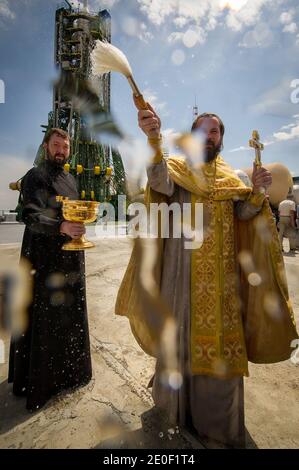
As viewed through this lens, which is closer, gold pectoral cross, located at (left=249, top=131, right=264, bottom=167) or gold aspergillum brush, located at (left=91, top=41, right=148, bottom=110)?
gold aspergillum brush, located at (left=91, top=41, right=148, bottom=110)

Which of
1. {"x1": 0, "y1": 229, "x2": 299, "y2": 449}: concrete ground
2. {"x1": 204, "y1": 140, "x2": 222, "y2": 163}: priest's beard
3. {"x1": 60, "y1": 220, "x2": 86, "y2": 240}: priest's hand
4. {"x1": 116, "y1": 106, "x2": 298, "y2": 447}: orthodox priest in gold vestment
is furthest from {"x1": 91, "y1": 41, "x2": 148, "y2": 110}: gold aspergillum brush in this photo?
{"x1": 0, "y1": 229, "x2": 299, "y2": 449}: concrete ground

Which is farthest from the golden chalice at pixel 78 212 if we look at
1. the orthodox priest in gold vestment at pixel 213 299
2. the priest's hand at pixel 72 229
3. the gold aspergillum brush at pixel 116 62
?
the gold aspergillum brush at pixel 116 62

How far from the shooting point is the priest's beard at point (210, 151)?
2.12 metres

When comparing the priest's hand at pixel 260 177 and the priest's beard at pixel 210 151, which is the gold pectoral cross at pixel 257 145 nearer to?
the priest's hand at pixel 260 177

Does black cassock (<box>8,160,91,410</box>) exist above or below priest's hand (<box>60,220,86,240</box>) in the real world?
below

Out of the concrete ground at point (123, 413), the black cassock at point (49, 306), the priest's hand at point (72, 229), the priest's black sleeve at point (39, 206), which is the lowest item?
the concrete ground at point (123, 413)

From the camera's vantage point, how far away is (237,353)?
1.88m

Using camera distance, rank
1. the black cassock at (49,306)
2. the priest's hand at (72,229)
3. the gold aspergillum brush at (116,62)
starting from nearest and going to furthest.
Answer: the gold aspergillum brush at (116,62)
the priest's hand at (72,229)
the black cassock at (49,306)

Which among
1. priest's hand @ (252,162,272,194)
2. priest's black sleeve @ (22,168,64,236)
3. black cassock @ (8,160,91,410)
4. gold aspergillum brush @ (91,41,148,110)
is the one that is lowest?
black cassock @ (8,160,91,410)

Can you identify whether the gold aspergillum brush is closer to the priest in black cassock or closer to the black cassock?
the priest in black cassock

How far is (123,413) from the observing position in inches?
84.9

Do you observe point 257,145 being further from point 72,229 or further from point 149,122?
point 72,229

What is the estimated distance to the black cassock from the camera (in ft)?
6.92
